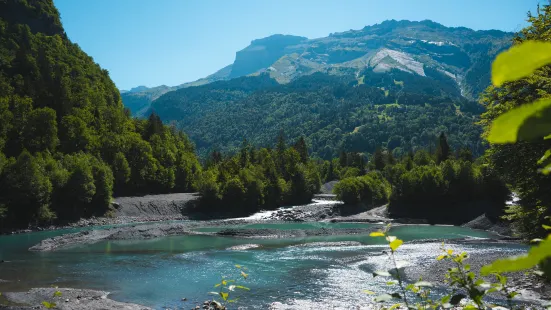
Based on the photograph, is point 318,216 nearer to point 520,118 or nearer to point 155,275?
point 155,275

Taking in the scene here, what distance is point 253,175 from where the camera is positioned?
271ft

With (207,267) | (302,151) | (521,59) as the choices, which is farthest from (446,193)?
(521,59)

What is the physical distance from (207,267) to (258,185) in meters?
48.2

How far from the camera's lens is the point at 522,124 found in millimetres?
748

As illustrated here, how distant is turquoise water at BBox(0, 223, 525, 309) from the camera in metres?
23.2

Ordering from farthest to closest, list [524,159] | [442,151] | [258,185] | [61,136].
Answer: [442,151] → [258,185] → [61,136] → [524,159]

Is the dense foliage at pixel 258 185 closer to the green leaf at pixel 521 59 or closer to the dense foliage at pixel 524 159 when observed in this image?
the dense foliage at pixel 524 159

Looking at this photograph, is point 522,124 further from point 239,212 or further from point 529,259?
point 239,212

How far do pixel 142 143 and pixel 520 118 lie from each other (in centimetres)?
9170

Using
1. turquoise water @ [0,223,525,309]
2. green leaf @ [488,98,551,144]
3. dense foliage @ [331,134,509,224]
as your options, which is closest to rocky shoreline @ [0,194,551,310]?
turquoise water @ [0,223,525,309]

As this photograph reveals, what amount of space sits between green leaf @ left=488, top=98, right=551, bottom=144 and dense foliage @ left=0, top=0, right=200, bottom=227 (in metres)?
59.3

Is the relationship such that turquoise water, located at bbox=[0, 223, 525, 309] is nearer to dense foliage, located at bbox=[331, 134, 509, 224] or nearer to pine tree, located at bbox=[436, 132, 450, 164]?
dense foliage, located at bbox=[331, 134, 509, 224]

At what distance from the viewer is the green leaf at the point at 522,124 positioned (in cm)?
74

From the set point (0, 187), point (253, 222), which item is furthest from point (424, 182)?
point (0, 187)
